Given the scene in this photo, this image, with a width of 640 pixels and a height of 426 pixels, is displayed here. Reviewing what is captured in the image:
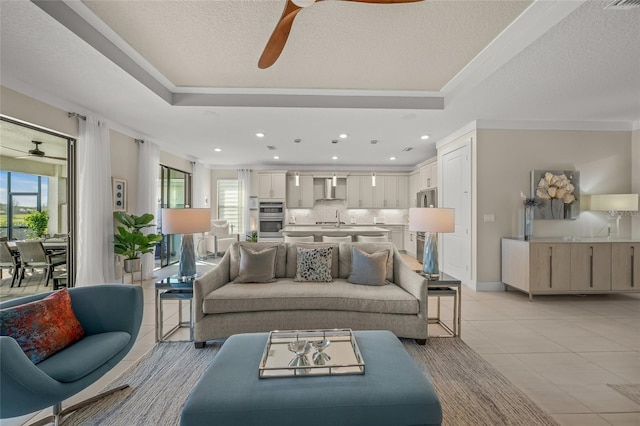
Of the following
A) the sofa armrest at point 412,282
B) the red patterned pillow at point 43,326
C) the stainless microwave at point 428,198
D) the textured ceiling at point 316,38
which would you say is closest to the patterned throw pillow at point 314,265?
the sofa armrest at point 412,282

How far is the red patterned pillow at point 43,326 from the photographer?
1527 mm

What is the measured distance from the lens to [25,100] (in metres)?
3.17

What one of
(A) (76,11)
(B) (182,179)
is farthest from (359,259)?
(B) (182,179)

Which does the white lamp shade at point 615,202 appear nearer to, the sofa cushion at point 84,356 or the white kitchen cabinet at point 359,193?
the white kitchen cabinet at point 359,193

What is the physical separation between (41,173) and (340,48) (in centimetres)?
607

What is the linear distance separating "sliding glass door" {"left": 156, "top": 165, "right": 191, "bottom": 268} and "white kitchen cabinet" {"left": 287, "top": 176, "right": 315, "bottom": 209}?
2673 mm

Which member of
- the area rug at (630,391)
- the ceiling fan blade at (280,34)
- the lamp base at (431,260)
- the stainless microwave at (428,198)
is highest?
the ceiling fan blade at (280,34)

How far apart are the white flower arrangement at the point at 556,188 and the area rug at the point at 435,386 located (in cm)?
315

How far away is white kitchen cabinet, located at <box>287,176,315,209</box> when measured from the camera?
8164 millimetres

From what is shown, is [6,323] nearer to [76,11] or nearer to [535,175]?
[76,11]

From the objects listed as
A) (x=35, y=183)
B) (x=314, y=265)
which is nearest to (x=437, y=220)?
(x=314, y=265)

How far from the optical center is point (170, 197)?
6773mm

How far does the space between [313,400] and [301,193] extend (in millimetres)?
7028

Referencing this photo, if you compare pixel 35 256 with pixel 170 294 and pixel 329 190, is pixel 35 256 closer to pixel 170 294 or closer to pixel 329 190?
pixel 170 294
